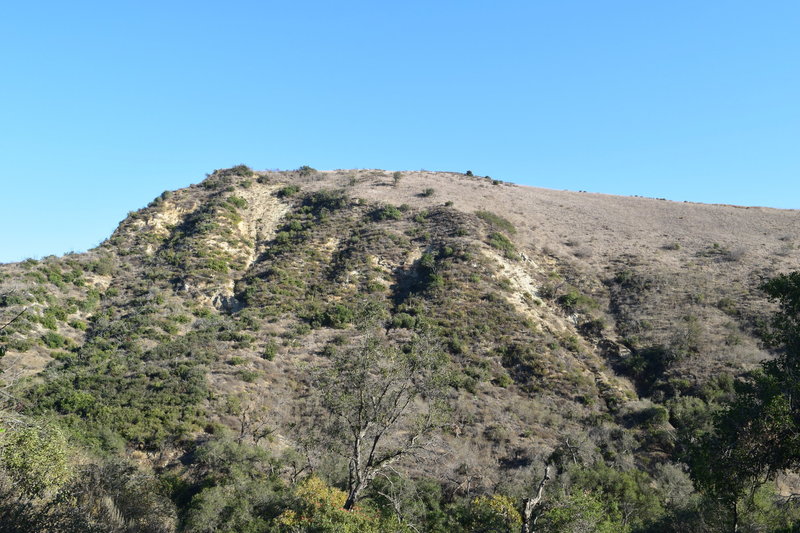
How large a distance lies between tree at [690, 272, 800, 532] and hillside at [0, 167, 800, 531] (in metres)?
4.45

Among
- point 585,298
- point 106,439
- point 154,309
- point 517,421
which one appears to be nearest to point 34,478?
point 106,439

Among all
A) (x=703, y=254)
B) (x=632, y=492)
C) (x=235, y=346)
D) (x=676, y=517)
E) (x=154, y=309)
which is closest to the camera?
(x=676, y=517)

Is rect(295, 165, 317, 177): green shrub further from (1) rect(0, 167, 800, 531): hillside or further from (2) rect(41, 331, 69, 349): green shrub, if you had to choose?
(2) rect(41, 331, 69, 349): green shrub

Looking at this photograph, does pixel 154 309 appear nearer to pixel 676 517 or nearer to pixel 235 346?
pixel 235 346

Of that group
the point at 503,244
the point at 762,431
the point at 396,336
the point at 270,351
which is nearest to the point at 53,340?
the point at 270,351

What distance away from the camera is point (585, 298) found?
4431 centimetres

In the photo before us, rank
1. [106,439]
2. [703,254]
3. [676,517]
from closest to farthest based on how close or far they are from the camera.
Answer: [676,517], [106,439], [703,254]

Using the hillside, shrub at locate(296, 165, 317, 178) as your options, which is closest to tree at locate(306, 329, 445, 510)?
the hillside

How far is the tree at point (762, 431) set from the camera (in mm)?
11500

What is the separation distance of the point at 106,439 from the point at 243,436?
643 cm

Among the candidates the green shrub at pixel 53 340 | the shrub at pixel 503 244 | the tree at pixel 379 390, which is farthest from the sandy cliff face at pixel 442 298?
the tree at pixel 379 390

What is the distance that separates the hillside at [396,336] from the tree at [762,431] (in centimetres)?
445

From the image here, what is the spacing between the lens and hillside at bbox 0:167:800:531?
2227 centimetres

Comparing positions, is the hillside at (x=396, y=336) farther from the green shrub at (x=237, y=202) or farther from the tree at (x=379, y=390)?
the green shrub at (x=237, y=202)
